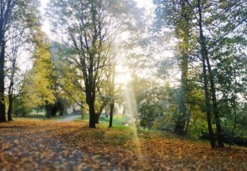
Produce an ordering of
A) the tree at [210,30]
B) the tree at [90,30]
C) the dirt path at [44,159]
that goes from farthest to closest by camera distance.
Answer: the tree at [90,30] < the tree at [210,30] < the dirt path at [44,159]

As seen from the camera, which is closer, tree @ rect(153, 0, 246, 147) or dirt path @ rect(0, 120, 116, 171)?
dirt path @ rect(0, 120, 116, 171)

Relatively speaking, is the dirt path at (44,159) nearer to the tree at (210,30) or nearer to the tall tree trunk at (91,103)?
the tree at (210,30)

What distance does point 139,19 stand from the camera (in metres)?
22.2

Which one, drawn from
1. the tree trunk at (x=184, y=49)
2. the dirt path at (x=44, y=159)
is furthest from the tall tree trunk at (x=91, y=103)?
the dirt path at (x=44, y=159)

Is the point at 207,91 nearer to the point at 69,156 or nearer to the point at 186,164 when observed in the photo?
the point at 186,164

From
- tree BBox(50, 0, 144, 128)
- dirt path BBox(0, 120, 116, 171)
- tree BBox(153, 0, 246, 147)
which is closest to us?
dirt path BBox(0, 120, 116, 171)

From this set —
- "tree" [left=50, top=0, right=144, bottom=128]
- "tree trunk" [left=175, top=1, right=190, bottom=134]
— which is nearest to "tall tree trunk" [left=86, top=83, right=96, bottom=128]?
"tree" [left=50, top=0, right=144, bottom=128]

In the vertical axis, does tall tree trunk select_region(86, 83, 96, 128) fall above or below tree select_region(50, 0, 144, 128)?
below

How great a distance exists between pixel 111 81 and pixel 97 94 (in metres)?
3.42

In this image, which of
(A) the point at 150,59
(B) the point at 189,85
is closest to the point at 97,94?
(A) the point at 150,59

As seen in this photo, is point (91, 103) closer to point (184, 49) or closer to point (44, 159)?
point (184, 49)

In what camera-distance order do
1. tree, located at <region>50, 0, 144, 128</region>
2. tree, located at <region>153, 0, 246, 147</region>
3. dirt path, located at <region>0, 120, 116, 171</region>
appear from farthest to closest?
tree, located at <region>50, 0, 144, 128</region>
tree, located at <region>153, 0, 246, 147</region>
dirt path, located at <region>0, 120, 116, 171</region>

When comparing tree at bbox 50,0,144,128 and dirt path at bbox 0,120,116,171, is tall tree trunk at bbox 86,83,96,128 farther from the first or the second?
dirt path at bbox 0,120,116,171

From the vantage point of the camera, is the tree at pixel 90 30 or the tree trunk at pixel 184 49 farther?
the tree at pixel 90 30
